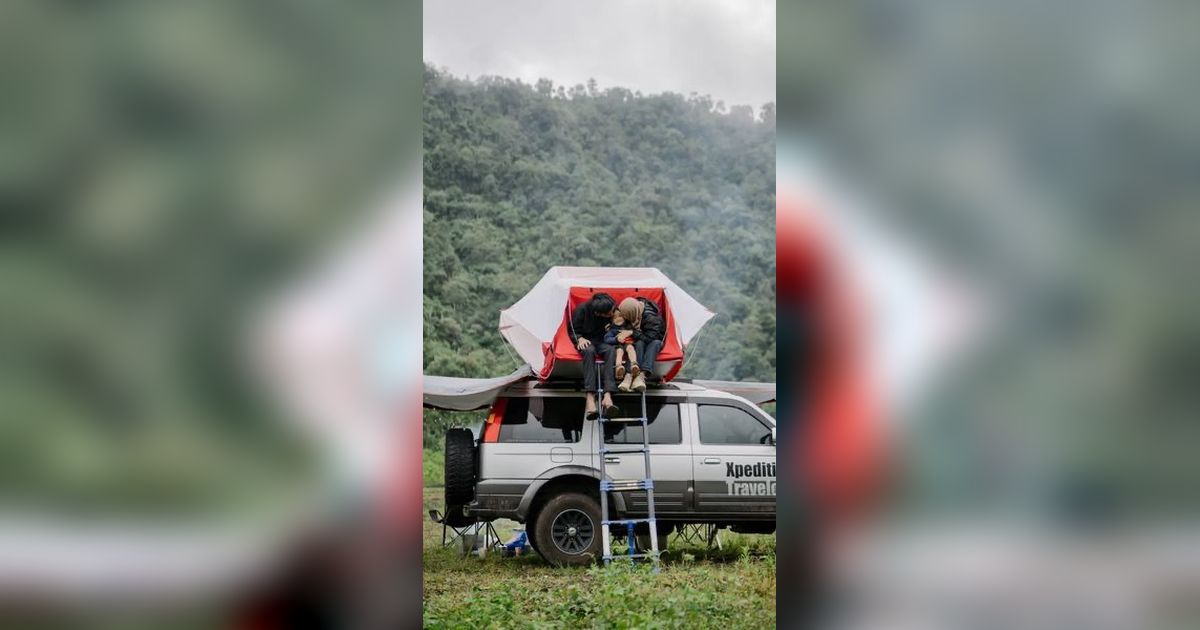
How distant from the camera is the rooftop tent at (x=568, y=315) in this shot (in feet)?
25.6

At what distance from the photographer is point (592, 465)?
25.0 ft

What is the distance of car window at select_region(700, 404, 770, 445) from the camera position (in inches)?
307

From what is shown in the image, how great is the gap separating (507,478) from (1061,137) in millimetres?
5919

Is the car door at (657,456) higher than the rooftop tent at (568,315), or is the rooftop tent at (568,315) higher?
the rooftop tent at (568,315)

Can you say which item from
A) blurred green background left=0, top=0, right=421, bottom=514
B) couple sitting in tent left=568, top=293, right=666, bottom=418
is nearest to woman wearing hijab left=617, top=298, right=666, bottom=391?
couple sitting in tent left=568, top=293, right=666, bottom=418

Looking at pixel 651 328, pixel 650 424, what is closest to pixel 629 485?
pixel 650 424

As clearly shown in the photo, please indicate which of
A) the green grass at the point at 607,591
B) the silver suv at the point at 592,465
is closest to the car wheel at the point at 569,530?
the silver suv at the point at 592,465

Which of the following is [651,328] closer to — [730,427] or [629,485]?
[730,427]

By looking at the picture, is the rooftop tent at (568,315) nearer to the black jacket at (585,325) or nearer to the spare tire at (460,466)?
the black jacket at (585,325)

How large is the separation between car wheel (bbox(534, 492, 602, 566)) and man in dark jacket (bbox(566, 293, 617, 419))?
64cm

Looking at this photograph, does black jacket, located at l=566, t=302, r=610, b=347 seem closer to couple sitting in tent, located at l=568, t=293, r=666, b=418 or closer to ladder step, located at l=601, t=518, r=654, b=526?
couple sitting in tent, located at l=568, t=293, r=666, b=418

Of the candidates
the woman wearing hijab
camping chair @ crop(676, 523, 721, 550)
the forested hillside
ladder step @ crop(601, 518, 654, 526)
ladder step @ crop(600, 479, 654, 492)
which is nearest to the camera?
ladder step @ crop(601, 518, 654, 526)

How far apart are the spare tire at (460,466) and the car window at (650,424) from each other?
3.28ft

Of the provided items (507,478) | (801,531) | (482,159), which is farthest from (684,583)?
(482,159)
